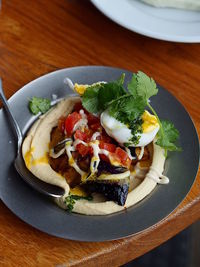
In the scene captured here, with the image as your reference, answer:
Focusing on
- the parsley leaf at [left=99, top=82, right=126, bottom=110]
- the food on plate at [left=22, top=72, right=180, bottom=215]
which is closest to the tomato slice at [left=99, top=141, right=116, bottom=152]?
the food on plate at [left=22, top=72, right=180, bottom=215]

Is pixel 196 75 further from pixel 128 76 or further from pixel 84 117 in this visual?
pixel 84 117

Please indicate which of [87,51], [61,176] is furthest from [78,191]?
[87,51]

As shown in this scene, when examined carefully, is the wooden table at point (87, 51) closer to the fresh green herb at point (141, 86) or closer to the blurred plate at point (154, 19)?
the blurred plate at point (154, 19)

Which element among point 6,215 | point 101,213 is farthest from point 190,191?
point 6,215

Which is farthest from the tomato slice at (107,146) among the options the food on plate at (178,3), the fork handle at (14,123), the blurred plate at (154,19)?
the food on plate at (178,3)

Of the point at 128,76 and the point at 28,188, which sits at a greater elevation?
the point at 128,76

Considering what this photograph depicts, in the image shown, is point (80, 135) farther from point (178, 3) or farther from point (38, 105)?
point (178, 3)
